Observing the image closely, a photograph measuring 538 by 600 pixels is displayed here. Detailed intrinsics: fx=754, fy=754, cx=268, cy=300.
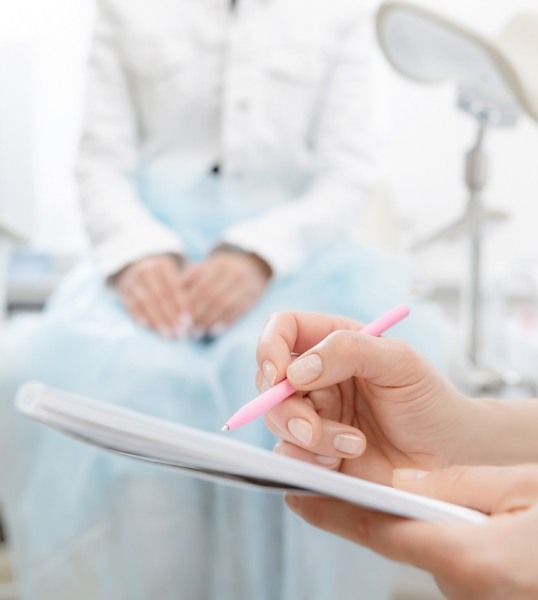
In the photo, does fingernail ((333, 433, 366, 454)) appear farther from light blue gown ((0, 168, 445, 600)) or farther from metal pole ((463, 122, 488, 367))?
metal pole ((463, 122, 488, 367))

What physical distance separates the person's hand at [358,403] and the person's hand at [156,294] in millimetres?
322

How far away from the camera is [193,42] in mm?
847

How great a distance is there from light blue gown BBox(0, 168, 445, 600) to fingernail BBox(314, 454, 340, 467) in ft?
0.68

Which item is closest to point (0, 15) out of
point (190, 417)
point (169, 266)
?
point (169, 266)

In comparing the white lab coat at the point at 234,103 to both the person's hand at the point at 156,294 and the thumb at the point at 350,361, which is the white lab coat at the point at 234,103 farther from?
the thumb at the point at 350,361

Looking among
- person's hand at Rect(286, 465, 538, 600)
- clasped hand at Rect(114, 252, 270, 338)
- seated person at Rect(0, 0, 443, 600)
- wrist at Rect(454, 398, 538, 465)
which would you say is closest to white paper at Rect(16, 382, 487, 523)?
person's hand at Rect(286, 465, 538, 600)

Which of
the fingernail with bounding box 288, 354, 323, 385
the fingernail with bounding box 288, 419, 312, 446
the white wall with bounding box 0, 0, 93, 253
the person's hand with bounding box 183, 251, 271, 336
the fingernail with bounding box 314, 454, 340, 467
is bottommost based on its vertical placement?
the white wall with bounding box 0, 0, 93, 253

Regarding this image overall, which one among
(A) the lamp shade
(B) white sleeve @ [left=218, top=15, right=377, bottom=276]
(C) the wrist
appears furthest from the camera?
(B) white sleeve @ [left=218, top=15, right=377, bottom=276]

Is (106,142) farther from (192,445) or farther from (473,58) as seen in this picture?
(192,445)

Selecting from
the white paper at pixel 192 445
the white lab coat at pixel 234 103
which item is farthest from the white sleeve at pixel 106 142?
the white paper at pixel 192 445

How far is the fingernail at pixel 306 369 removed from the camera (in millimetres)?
326

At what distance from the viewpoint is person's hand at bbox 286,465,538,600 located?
0.88 ft

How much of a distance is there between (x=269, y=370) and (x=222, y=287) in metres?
0.37

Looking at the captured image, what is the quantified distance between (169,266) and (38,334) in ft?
0.45
